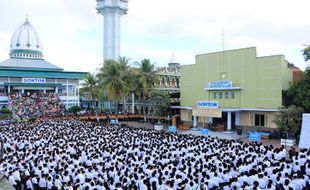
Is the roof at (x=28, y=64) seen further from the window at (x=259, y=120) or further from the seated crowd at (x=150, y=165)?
the window at (x=259, y=120)

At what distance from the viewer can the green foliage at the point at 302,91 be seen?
78.2 ft

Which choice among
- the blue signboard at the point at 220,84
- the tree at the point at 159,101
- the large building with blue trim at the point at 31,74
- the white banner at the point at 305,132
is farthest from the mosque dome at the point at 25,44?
the white banner at the point at 305,132

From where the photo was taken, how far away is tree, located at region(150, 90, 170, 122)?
33344 mm

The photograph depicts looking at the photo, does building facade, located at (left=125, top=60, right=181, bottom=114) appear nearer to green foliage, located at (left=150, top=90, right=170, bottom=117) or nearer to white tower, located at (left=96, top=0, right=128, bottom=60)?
green foliage, located at (left=150, top=90, right=170, bottom=117)

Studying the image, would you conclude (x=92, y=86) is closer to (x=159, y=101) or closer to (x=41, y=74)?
(x=41, y=74)

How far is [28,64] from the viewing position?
2117 inches

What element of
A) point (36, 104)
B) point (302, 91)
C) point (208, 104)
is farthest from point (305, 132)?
point (36, 104)

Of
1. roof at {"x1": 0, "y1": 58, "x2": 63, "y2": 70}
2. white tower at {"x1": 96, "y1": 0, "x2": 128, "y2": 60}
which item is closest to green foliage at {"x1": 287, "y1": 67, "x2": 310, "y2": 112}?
roof at {"x1": 0, "y1": 58, "x2": 63, "y2": 70}

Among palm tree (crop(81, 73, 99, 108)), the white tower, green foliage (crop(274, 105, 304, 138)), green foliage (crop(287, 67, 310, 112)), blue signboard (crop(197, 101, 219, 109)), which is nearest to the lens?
green foliage (crop(274, 105, 304, 138))

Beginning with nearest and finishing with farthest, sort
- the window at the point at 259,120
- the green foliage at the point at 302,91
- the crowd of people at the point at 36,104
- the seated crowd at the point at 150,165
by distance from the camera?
the seated crowd at the point at 150,165, the green foliage at the point at 302,91, the window at the point at 259,120, the crowd of people at the point at 36,104

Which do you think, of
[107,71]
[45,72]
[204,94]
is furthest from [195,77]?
[45,72]

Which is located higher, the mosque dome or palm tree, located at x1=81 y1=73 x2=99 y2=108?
the mosque dome

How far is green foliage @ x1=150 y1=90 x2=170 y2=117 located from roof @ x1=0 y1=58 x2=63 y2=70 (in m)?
25.6

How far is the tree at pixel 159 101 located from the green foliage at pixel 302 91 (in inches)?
491
